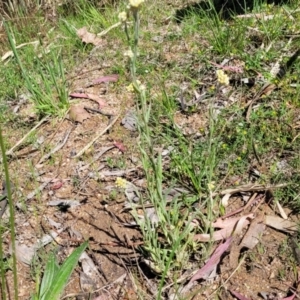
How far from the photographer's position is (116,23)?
3650mm

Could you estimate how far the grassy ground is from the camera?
1901mm

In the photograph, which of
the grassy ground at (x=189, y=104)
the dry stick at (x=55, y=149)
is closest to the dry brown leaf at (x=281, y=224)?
the grassy ground at (x=189, y=104)

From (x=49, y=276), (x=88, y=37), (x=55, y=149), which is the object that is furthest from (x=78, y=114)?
(x=49, y=276)

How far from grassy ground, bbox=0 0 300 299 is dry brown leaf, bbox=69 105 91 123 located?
0.08m

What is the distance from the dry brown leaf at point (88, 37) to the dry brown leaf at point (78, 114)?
794 millimetres

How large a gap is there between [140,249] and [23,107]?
1484mm

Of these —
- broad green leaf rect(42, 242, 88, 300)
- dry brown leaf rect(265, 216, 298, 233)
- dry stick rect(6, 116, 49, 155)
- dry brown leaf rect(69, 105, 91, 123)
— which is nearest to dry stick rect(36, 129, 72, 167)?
dry brown leaf rect(69, 105, 91, 123)

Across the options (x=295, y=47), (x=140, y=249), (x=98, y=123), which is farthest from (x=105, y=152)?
(x=295, y=47)

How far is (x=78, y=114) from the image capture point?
111 inches

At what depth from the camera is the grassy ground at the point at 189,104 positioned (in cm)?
190

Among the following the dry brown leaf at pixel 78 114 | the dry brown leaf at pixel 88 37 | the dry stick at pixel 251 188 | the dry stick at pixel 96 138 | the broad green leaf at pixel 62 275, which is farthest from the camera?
the dry brown leaf at pixel 88 37

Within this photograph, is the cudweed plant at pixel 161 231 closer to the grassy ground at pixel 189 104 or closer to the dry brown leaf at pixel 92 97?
the grassy ground at pixel 189 104

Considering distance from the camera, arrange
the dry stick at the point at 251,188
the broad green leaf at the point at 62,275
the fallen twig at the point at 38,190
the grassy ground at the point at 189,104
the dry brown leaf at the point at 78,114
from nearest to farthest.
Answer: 1. the broad green leaf at the point at 62,275
2. the grassy ground at the point at 189,104
3. the dry stick at the point at 251,188
4. the fallen twig at the point at 38,190
5. the dry brown leaf at the point at 78,114

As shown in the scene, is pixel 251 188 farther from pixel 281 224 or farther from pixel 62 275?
pixel 62 275
